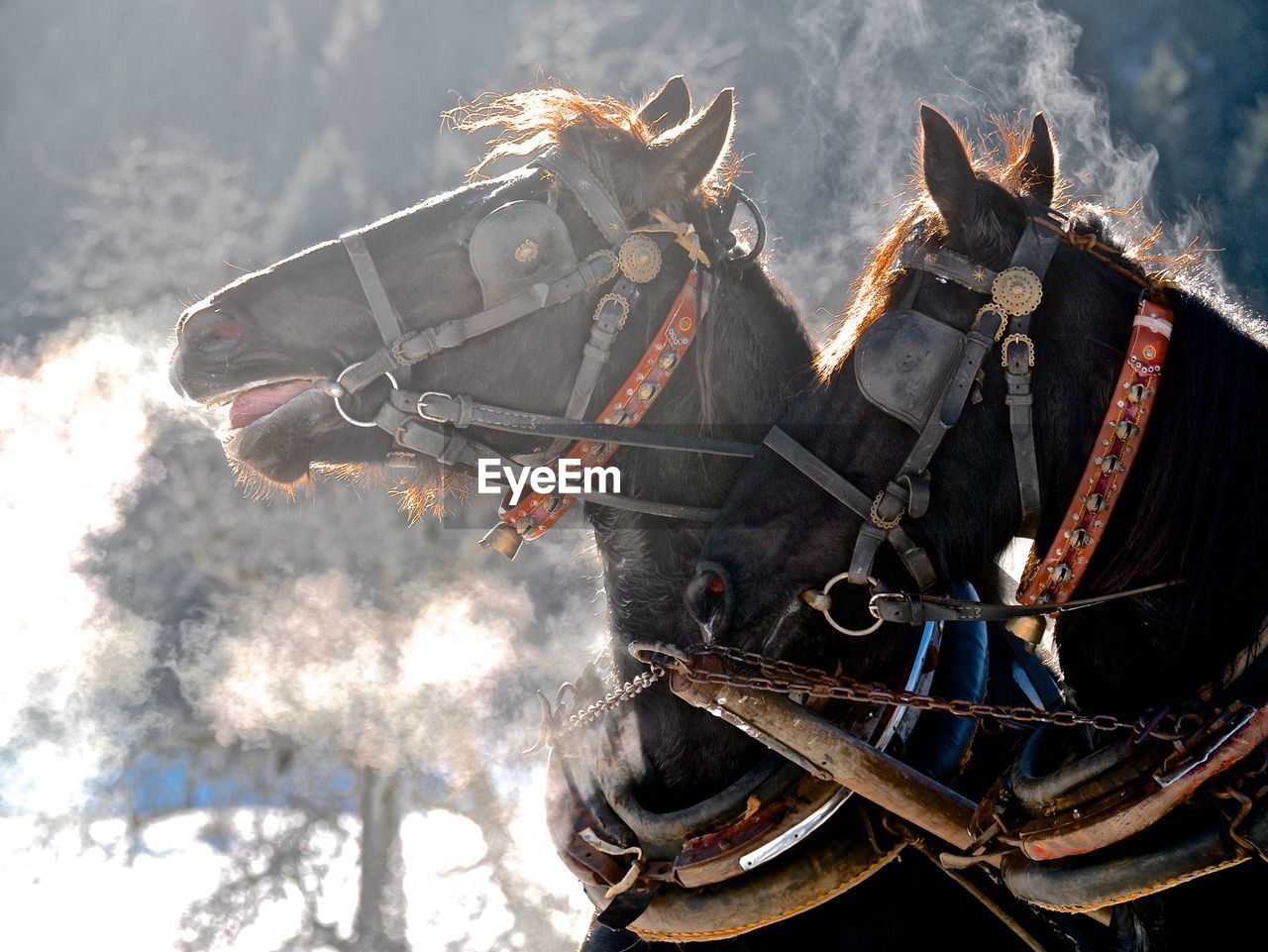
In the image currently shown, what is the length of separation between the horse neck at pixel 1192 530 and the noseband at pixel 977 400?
1.9 inches

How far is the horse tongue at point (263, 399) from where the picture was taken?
2607 millimetres

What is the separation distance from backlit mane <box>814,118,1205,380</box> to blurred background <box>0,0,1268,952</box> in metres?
5.08

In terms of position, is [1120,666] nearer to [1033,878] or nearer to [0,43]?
[1033,878]

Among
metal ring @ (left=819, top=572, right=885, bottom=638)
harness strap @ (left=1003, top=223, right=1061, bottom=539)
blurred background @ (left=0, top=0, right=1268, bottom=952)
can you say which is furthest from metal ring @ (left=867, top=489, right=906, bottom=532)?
blurred background @ (left=0, top=0, right=1268, bottom=952)

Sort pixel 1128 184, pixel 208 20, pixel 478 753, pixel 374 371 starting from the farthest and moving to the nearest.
→ 1. pixel 478 753
2. pixel 208 20
3. pixel 1128 184
4. pixel 374 371

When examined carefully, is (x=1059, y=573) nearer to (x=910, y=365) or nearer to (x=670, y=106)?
(x=910, y=365)

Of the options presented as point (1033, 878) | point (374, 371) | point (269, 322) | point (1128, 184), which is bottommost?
point (1033, 878)

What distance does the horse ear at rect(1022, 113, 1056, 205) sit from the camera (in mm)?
2359

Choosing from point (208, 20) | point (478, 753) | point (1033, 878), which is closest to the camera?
point (1033, 878)

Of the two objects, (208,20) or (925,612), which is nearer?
(925,612)

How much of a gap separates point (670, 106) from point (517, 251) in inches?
31.2

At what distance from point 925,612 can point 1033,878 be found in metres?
0.52

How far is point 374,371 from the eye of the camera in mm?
2500

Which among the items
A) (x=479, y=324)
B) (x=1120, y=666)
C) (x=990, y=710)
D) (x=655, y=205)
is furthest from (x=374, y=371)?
(x=1120, y=666)
